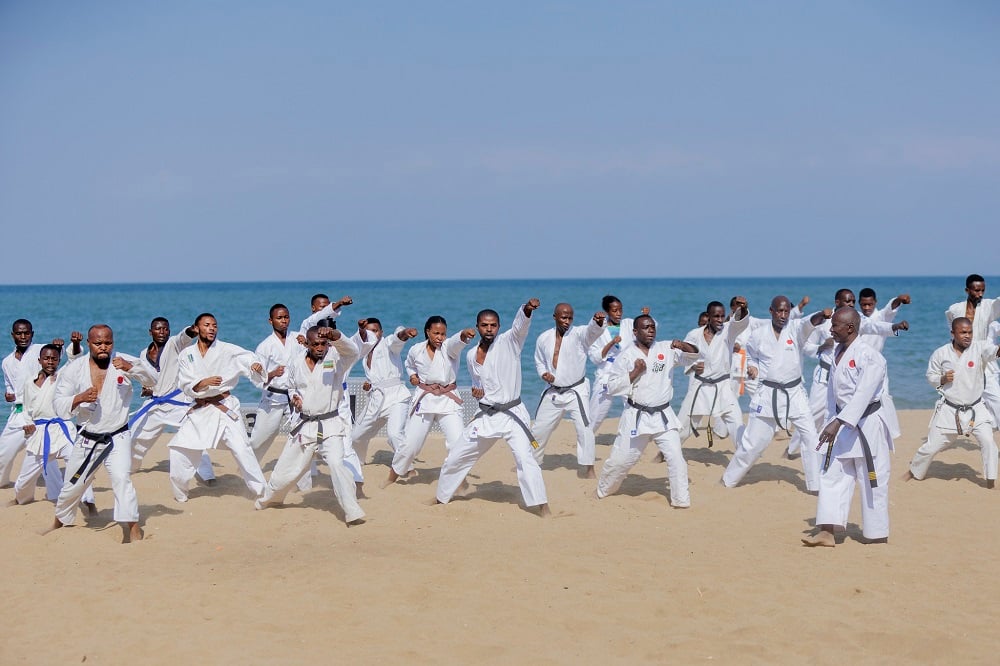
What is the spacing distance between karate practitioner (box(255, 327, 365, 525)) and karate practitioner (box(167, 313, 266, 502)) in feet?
1.17

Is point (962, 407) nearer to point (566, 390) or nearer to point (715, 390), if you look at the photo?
point (715, 390)

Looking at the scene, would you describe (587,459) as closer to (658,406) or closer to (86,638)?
(658,406)

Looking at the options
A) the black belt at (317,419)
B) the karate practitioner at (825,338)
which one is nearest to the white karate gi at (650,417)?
the karate practitioner at (825,338)

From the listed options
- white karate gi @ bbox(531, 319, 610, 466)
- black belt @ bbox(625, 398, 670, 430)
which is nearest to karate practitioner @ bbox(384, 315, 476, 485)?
white karate gi @ bbox(531, 319, 610, 466)

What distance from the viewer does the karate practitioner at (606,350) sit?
36.1ft

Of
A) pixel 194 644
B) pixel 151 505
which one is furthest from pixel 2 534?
pixel 194 644

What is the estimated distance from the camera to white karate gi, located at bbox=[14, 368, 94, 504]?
8.66 metres

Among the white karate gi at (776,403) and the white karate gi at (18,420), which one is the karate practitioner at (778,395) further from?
the white karate gi at (18,420)

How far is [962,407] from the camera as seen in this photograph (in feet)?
31.6

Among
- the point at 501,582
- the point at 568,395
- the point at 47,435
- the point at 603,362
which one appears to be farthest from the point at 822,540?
the point at 47,435

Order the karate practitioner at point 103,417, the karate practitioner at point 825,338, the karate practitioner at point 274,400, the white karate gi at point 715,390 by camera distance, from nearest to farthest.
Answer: the karate practitioner at point 103,417 → the karate practitioner at point 274,400 → the karate practitioner at point 825,338 → the white karate gi at point 715,390

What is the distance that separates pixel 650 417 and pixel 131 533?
4317 millimetres

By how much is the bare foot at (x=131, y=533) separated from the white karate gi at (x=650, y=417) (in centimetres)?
398

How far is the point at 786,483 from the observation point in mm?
9906
